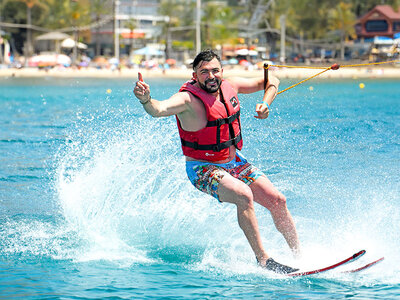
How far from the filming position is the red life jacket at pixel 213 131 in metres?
5.25

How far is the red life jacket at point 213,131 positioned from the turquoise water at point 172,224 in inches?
43.0

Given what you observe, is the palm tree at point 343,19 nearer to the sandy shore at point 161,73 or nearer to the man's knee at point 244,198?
the sandy shore at point 161,73

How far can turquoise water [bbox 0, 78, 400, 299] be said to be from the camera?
5.34 m

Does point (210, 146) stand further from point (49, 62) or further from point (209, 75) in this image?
point (49, 62)

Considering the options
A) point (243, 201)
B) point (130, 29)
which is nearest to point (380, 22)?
point (130, 29)

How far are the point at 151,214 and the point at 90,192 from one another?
73cm

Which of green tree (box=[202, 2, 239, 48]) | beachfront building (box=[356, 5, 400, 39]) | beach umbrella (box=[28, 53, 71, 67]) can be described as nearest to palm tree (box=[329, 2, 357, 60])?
beachfront building (box=[356, 5, 400, 39])

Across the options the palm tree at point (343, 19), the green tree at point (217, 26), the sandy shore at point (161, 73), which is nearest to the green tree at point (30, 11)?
the sandy shore at point (161, 73)

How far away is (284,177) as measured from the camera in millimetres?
9422

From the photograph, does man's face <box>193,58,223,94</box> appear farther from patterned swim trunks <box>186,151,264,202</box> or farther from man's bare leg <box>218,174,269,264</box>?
man's bare leg <box>218,174,269,264</box>

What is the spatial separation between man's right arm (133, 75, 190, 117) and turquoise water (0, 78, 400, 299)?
147 cm

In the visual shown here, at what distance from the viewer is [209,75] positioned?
5207mm

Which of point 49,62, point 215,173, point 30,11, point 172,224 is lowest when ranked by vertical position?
point 172,224

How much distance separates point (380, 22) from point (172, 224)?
6624cm
